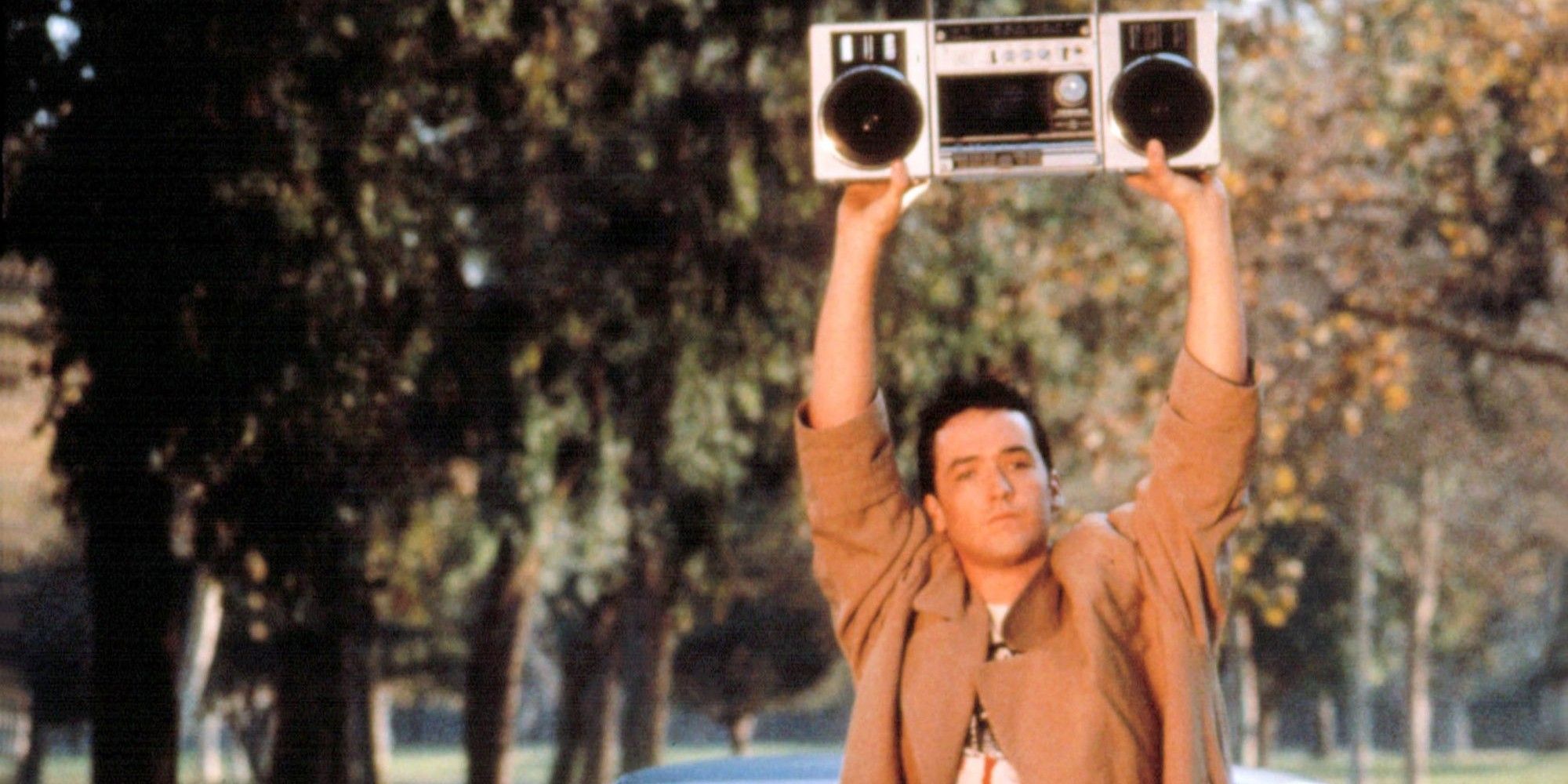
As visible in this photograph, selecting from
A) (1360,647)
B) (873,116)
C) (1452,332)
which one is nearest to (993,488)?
(873,116)

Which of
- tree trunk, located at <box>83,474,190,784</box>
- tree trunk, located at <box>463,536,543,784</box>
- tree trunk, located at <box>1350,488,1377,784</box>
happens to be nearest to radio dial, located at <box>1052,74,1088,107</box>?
tree trunk, located at <box>83,474,190,784</box>

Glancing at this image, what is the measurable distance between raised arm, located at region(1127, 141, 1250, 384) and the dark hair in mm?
294

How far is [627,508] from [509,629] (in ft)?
5.14

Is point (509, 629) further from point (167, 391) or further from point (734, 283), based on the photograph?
point (167, 391)

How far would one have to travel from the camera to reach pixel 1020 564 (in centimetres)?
314

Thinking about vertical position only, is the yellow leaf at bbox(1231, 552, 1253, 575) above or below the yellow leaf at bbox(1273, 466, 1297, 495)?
below

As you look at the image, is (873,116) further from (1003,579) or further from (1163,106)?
(1003,579)

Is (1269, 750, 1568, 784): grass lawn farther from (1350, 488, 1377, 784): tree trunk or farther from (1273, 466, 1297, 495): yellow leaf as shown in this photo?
(1273, 466, 1297, 495): yellow leaf

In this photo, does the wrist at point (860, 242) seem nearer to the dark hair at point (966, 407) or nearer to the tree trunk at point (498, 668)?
the dark hair at point (966, 407)

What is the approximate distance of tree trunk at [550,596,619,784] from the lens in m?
21.8

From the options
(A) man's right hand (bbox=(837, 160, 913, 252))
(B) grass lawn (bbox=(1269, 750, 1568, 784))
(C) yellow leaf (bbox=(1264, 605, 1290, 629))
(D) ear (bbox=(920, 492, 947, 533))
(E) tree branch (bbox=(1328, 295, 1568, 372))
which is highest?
(E) tree branch (bbox=(1328, 295, 1568, 372))

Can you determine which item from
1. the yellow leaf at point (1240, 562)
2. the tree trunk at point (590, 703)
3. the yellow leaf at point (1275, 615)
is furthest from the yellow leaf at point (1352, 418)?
the tree trunk at point (590, 703)

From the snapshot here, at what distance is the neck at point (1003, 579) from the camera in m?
3.15

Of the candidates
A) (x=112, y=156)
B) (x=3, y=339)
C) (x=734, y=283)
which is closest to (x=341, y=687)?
(x=734, y=283)
